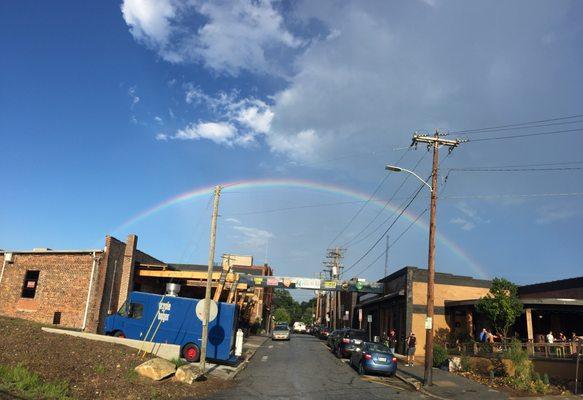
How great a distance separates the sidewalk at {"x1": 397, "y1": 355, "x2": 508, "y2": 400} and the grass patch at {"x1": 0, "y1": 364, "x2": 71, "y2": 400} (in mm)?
12586

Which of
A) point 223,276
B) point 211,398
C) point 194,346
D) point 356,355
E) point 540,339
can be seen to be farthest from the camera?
point 223,276

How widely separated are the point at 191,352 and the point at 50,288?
1335 centimetres

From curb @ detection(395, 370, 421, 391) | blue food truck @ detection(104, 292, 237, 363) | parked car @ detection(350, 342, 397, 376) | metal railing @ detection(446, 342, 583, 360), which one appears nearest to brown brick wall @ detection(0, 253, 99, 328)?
blue food truck @ detection(104, 292, 237, 363)

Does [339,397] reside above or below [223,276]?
below

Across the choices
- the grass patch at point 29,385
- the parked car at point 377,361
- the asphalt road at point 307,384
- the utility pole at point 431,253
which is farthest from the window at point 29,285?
the utility pole at point 431,253

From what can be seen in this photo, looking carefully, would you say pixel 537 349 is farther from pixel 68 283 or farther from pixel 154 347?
pixel 68 283

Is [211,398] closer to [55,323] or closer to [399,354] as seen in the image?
[55,323]

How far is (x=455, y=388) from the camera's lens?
19516 mm

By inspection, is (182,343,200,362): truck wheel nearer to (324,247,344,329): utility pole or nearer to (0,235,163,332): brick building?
(0,235,163,332): brick building

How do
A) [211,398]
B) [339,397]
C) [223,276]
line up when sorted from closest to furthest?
[211,398] → [339,397] → [223,276]

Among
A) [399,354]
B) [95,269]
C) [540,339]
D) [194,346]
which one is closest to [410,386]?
[194,346]

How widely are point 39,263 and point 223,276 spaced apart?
11.5m

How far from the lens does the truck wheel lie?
70.2 feet

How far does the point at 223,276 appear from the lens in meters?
34.1
